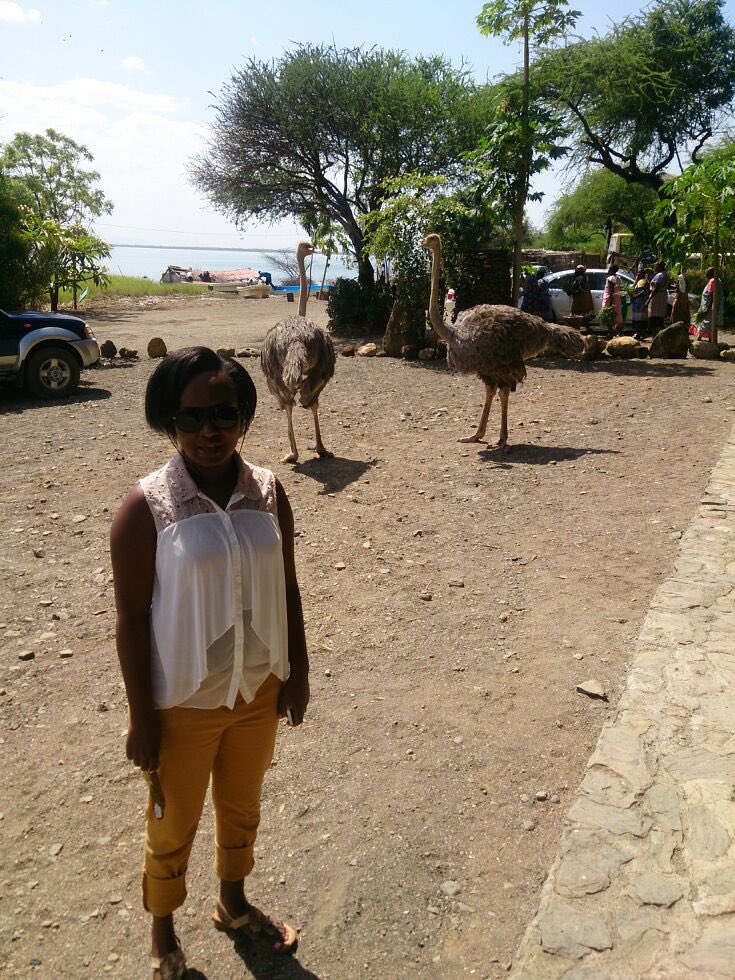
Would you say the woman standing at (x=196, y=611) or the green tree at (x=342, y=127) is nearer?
the woman standing at (x=196, y=611)

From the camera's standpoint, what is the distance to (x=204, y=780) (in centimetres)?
239

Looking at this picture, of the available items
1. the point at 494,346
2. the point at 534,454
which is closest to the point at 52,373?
the point at 494,346

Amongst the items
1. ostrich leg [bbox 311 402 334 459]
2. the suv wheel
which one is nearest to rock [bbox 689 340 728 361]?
ostrich leg [bbox 311 402 334 459]

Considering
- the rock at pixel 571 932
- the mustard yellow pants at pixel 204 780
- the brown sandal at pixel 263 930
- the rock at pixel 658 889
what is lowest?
the brown sandal at pixel 263 930

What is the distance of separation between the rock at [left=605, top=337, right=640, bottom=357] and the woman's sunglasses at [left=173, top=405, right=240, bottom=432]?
13556 millimetres

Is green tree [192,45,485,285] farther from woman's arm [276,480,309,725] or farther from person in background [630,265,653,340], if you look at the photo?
woman's arm [276,480,309,725]

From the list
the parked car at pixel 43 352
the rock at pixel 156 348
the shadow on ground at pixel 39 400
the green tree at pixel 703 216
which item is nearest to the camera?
the shadow on ground at pixel 39 400

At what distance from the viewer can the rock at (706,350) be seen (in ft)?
48.1

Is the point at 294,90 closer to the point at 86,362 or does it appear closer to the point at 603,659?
the point at 86,362

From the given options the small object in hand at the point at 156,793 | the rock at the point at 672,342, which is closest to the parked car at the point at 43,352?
the rock at the point at 672,342

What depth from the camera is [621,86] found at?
24297 millimetres

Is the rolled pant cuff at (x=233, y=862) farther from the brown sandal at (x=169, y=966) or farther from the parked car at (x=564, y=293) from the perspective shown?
the parked car at (x=564, y=293)

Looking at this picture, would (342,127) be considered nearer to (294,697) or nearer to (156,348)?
(156,348)

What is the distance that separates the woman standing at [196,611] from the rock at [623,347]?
528 inches
